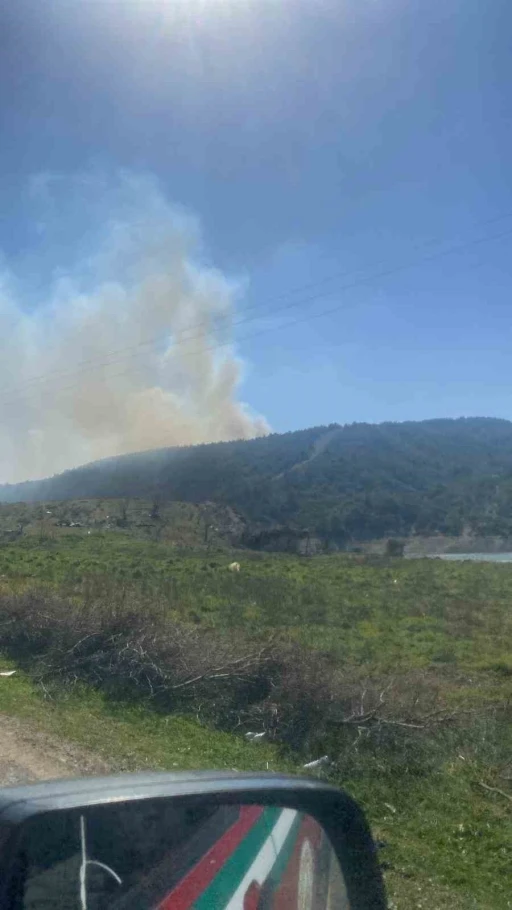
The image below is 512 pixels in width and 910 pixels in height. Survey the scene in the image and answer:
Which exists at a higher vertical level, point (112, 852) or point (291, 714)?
point (112, 852)

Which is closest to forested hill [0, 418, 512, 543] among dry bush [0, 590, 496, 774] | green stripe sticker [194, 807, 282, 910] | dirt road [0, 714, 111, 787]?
dry bush [0, 590, 496, 774]

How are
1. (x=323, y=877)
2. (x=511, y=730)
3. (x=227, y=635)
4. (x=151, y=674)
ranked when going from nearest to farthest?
1. (x=323, y=877)
2. (x=511, y=730)
3. (x=151, y=674)
4. (x=227, y=635)

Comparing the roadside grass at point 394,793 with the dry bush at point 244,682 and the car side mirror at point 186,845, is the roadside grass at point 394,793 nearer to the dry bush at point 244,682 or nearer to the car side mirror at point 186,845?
the dry bush at point 244,682

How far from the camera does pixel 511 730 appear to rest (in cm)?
796

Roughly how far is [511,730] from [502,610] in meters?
11.0

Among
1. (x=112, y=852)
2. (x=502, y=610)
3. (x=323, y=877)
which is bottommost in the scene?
(x=502, y=610)

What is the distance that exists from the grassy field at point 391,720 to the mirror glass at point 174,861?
2904 mm

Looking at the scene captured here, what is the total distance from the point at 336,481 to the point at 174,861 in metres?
81.4

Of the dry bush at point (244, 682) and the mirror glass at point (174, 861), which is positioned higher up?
the mirror glass at point (174, 861)

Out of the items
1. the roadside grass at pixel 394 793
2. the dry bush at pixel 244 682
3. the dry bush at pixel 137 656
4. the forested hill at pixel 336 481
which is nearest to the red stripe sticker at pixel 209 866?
the roadside grass at pixel 394 793

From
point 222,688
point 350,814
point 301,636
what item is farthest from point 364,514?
point 350,814

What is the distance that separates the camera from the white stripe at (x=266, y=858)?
2004 millimetres

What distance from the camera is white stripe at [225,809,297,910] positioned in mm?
2004

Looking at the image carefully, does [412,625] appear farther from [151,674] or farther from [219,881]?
[219,881]
